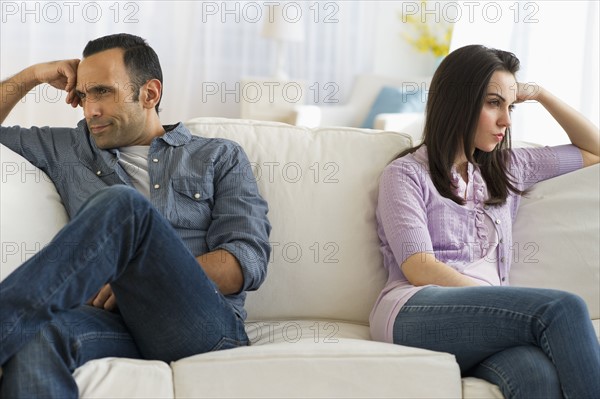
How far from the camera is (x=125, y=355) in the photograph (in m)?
1.65

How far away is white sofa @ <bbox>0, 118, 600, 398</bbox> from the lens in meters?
1.82

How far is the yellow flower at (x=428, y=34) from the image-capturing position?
5.37 metres

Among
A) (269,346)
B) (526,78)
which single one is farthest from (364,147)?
(526,78)

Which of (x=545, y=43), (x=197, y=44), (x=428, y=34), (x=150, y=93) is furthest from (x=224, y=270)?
(x=428, y=34)

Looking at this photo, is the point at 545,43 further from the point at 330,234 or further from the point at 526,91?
the point at 330,234

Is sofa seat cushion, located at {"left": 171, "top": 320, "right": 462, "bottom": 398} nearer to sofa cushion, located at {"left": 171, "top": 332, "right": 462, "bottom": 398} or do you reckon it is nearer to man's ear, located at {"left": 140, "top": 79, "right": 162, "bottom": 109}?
sofa cushion, located at {"left": 171, "top": 332, "right": 462, "bottom": 398}

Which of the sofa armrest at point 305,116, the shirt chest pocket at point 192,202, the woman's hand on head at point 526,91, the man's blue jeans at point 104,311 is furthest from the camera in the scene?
the sofa armrest at point 305,116

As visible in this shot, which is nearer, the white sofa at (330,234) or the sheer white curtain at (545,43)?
the white sofa at (330,234)

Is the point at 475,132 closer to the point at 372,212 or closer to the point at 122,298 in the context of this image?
the point at 372,212

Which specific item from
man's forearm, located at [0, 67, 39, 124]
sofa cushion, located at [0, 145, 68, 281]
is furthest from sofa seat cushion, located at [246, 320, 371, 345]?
man's forearm, located at [0, 67, 39, 124]

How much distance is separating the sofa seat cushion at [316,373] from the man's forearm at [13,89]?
0.87 metres

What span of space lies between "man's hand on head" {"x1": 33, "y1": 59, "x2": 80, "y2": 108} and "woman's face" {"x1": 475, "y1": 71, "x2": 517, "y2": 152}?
978 millimetres

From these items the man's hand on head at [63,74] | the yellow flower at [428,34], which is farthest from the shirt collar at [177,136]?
the yellow flower at [428,34]

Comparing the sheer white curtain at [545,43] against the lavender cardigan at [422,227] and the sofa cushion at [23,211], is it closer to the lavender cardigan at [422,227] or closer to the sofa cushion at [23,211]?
the lavender cardigan at [422,227]
